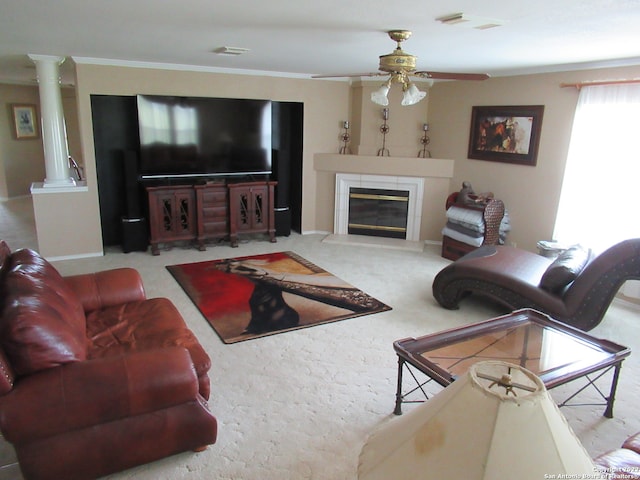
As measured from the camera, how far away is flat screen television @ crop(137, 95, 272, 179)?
223 inches

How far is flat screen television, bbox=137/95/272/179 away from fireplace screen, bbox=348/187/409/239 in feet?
4.52

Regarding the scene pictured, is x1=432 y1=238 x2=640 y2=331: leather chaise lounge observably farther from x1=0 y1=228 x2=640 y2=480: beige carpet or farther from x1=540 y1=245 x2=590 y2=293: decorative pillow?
x1=0 y1=228 x2=640 y2=480: beige carpet

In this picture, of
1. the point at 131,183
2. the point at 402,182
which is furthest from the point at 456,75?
the point at 131,183

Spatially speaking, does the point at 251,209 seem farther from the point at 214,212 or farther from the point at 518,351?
the point at 518,351

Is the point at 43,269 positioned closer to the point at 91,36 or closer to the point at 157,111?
the point at 91,36

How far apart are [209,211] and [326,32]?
10.7 feet

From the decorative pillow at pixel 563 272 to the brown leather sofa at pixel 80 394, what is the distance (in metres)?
2.65

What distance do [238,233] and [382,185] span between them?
82.3 inches

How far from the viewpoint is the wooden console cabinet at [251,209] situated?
19.9ft

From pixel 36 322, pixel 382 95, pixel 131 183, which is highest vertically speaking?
pixel 382 95

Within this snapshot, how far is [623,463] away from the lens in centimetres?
175

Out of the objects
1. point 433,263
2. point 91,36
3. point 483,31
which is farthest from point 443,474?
point 433,263

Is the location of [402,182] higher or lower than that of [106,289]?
higher

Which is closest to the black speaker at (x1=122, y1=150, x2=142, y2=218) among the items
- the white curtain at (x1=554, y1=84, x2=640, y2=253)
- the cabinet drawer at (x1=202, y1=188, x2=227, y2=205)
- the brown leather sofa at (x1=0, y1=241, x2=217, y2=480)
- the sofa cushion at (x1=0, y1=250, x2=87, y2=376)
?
the cabinet drawer at (x1=202, y1=188, x2=227, y2=205)
